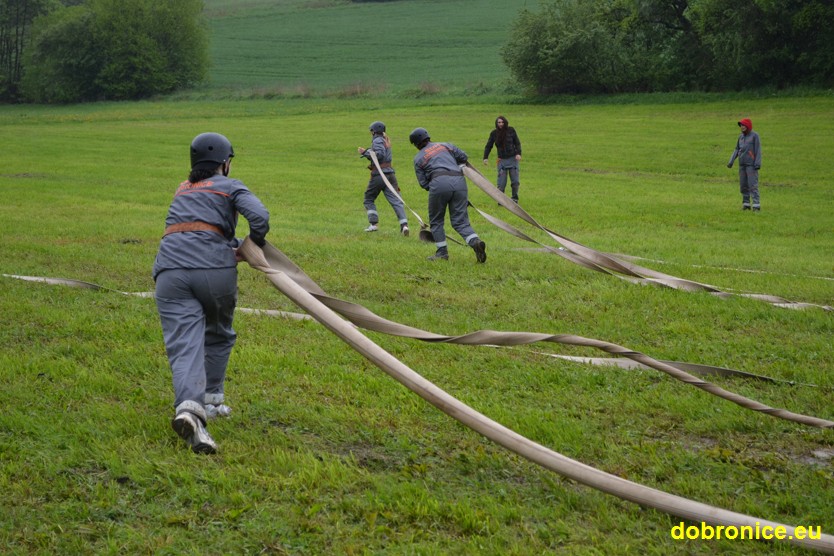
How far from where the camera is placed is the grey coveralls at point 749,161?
68.9ft

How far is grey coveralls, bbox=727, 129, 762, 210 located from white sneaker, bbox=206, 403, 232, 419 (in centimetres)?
1686

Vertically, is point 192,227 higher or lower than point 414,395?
higher

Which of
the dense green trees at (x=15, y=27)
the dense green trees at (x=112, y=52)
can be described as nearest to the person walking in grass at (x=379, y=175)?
the dense green trees at (x=112, y=52)

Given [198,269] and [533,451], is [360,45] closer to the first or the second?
[198,269]

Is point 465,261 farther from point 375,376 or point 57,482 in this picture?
point 57,482

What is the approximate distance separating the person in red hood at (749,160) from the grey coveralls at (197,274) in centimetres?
1691

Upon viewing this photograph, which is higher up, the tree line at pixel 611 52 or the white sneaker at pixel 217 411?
the tree line at pixel 611 52

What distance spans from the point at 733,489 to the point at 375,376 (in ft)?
10.5

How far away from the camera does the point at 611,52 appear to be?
5928 centimetres

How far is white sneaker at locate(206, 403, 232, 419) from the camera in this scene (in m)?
6.50

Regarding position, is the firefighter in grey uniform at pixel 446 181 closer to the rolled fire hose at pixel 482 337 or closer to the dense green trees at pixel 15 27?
the rolled fire hose at pixel 482 337

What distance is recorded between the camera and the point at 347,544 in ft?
15.0

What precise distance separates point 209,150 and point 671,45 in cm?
5905

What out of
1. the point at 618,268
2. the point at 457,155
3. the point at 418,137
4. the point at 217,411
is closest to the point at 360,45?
the point at 418,137
